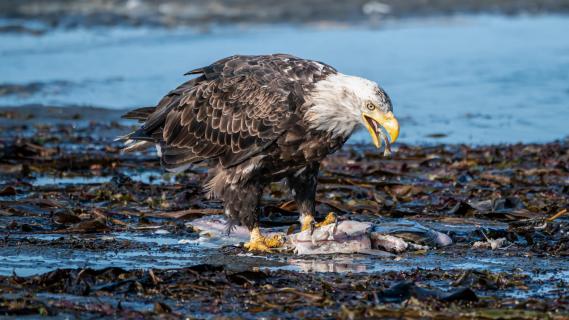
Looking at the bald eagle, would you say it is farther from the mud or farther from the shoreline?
the shoreline

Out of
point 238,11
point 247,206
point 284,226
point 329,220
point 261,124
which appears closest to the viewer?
point 261,124

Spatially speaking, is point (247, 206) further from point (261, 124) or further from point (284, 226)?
point (284, 226)

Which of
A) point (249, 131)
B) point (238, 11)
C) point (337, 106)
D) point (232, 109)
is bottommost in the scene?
point (238, 11)

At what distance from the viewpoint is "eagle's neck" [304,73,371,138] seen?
6.39 meters

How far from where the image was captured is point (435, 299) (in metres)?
5.16

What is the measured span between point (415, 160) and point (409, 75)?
6.09 metres

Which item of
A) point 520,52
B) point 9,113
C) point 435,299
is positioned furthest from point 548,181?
point 520,52

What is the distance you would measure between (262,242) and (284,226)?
77 centimetres

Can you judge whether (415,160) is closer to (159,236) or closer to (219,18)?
(159,236)

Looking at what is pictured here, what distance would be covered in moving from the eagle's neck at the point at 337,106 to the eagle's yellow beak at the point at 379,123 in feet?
0.25

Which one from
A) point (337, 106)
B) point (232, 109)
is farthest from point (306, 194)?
point (337, 106)

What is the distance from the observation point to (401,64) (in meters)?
16.8

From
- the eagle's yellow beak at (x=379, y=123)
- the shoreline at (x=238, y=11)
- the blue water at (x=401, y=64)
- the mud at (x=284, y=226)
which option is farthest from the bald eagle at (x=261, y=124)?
the shoreline at (x=238, y=11)

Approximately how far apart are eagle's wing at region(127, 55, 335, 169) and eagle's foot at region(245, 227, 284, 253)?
47 centimetres
